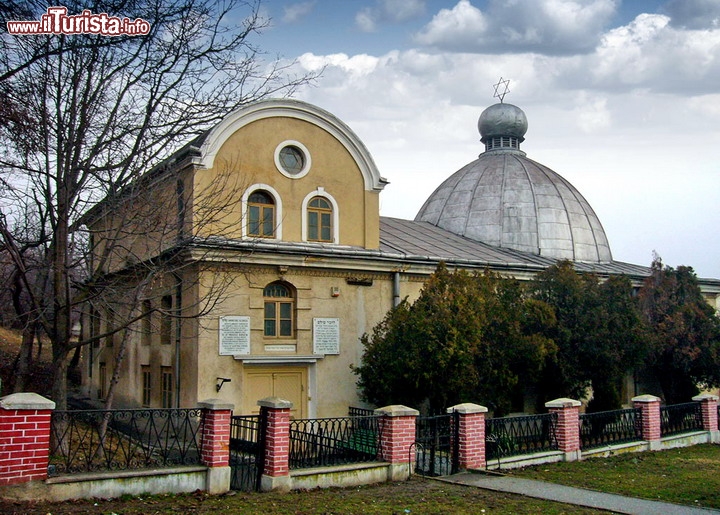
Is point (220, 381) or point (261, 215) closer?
point (220, 381)

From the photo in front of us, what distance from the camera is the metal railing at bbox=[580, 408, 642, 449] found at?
16.8m

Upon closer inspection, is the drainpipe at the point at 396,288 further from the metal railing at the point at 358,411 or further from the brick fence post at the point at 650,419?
the brick fence post at the point at 650,419

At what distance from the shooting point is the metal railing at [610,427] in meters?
16.8

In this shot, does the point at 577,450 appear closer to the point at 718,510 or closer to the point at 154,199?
the point at 718,510

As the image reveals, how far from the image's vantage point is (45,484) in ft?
31.3

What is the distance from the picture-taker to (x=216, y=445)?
11.1m

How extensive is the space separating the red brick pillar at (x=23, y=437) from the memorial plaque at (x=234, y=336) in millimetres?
7410

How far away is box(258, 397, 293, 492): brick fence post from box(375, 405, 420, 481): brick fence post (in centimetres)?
199

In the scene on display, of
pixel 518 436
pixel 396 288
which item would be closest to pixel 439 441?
pixel 518 436

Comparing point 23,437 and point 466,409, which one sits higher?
point 466,409

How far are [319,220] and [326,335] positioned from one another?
313 cm

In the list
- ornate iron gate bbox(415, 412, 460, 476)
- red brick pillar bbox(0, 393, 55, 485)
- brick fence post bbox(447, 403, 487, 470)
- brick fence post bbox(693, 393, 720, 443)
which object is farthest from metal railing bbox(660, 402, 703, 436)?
red brick pillar bbox(0, 393, 55, 485)

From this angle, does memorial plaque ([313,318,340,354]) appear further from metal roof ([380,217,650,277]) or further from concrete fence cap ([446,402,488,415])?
concrete fence cap ([446,402,488,415])

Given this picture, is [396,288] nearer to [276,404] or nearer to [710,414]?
[276,404]
